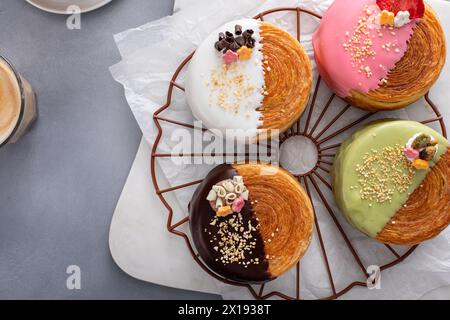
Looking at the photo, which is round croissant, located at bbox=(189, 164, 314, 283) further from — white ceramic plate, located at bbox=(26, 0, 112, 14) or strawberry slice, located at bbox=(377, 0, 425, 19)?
white ceramic plate, located at bbox=(26, 0, 112, 14)

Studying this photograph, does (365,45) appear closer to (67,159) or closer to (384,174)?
(384,174)

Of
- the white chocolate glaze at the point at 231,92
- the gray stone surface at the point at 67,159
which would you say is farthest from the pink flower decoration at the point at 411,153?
Answer: the gray stone surface at the point at 67,159

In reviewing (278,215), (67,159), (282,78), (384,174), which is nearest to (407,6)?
(282,78)

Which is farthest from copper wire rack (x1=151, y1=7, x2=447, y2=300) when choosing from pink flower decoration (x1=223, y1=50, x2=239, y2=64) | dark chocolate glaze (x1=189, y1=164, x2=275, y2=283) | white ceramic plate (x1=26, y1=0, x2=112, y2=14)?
white ceramic plate (x1=26, y1=0, x2=112, y2=14)

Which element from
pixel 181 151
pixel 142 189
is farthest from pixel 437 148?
pixel 142 189

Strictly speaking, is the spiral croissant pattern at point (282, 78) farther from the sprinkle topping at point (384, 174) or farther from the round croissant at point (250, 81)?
the sprinkle topping at point (384, 174)
